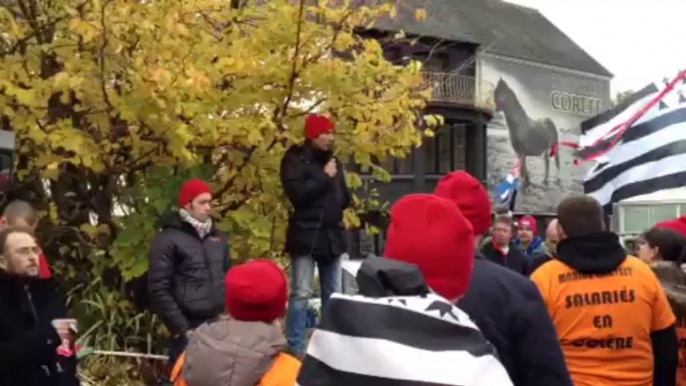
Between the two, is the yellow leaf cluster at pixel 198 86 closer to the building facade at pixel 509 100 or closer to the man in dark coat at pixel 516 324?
the man in dark coat at pixel 516 324

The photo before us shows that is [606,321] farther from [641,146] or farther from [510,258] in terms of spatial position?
[641,146]

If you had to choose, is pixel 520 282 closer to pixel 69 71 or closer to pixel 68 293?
pixel 69 71

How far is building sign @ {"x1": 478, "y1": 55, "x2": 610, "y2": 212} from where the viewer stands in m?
47.4

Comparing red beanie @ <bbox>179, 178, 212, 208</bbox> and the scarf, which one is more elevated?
red beanie @ <bbox>179, 178, 212, 208</bbox>

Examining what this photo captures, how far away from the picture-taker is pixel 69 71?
7285mm

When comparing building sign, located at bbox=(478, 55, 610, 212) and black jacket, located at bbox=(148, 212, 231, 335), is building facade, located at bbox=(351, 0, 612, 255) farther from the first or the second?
black jacket, located at bbox=(148, 212, 231, 335)

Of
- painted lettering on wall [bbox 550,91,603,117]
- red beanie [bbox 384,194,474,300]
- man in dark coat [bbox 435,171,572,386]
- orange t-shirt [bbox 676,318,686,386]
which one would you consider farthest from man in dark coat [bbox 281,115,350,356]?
painted lettering on wall [bbox 550,91,603,117]

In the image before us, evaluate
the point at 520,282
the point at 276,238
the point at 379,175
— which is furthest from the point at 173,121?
the point at 520,282

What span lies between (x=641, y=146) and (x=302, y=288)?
4.67 m

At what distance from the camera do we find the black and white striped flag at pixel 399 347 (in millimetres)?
2244

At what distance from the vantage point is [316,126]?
780 centimetres

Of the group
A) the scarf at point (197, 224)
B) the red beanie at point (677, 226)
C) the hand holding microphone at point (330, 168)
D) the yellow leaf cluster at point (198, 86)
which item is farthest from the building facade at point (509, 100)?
the red beanie at point (677, 226)

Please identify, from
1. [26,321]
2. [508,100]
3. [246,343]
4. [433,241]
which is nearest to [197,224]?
[26,321]

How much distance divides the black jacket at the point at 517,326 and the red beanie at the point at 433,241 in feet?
2.12
